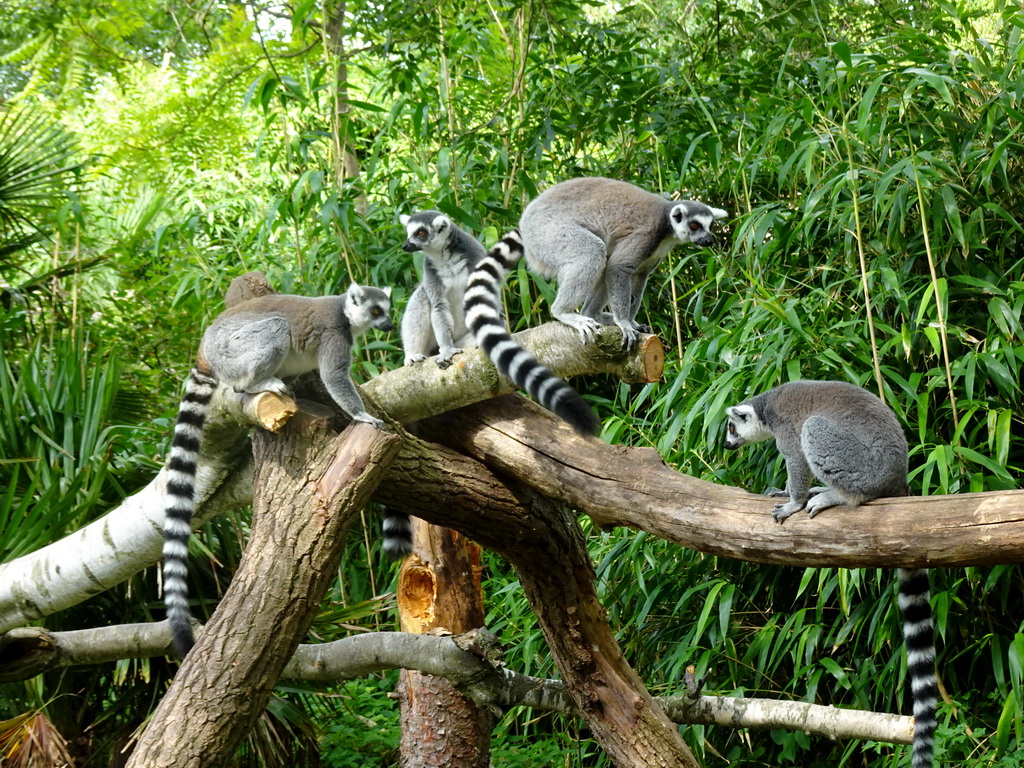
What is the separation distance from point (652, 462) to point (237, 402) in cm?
183

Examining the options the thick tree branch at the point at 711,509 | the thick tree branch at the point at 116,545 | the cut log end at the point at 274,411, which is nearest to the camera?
the thick tree branch at the point at 711,509

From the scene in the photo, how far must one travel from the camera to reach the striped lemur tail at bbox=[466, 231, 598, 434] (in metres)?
3.51

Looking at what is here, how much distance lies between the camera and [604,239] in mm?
4828

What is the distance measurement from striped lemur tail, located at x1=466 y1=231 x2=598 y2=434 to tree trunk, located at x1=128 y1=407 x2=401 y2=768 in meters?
0.61

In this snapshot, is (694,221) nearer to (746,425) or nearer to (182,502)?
(746,425)

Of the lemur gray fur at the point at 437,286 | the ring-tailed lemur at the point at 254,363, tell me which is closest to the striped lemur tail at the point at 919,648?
the ring-tailed lemur at the point at 254,363

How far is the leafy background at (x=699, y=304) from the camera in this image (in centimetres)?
469

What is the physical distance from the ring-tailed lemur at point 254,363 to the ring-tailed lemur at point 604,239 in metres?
0.89

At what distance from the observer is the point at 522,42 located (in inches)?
244

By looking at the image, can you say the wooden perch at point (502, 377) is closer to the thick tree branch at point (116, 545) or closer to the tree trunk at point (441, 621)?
the thick tree branch at point (116, 545)

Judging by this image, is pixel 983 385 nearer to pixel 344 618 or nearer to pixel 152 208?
pixel 344 618

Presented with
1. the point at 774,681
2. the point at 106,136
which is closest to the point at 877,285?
the point at 774,681

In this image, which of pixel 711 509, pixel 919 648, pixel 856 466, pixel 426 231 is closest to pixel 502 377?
pixel 711 509

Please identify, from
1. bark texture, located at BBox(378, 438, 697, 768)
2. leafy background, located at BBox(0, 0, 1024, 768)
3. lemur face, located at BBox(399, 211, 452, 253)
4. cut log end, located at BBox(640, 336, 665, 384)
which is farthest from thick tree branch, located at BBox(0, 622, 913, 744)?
lemur face, located at BBox(399, 211, 452, 253)
